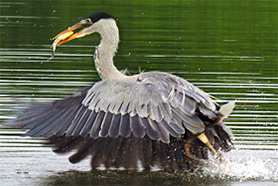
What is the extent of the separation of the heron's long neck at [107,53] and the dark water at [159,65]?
37.6 inches

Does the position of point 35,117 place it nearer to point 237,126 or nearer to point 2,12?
point 237,126

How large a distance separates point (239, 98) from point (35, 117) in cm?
508

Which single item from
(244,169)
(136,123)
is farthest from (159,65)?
(136,123)

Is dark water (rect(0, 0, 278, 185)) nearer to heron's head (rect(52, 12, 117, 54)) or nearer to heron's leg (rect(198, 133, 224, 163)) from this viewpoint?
heron's leg (rect(198, 133, 224, 163))

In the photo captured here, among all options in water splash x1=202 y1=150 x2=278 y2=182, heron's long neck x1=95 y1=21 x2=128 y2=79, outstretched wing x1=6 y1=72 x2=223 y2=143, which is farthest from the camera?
heron's long neck x1=95 y1=21 x2=128 y2=79

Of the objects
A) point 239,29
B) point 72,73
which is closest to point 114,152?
point 72,73

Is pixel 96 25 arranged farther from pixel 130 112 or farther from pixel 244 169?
pixel 244 169

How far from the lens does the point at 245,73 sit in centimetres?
1617

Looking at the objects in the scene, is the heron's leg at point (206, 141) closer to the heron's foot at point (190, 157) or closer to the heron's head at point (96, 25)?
the heron's foot at point (190, 157)

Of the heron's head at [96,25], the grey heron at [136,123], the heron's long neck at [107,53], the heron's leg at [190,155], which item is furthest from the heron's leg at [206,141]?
the heron's head at [96,25]

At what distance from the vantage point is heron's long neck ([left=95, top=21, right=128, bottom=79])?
31.1ft

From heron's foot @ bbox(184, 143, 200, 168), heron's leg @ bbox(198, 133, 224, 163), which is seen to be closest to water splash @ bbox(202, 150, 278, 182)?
heron's foot @ bbox(184, 143, 200, 168)

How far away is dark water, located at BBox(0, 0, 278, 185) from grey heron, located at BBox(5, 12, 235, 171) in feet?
0.86

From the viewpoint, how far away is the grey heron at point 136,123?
28.6 feet
